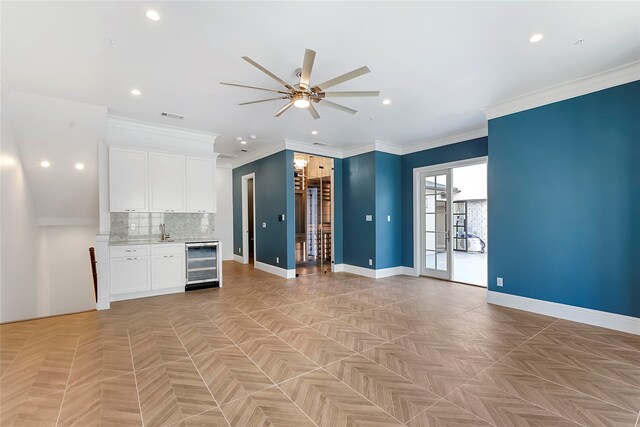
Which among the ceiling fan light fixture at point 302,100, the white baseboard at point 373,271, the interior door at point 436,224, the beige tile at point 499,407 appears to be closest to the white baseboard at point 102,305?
the ceiling fan light fixture at point 302,100

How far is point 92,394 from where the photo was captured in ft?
7.51

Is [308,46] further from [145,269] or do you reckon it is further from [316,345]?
[145,269]

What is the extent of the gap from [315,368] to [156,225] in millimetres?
4577

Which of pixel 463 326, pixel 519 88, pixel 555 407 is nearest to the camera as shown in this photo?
pixel 555 407

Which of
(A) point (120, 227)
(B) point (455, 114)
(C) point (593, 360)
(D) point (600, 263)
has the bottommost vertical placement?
(C) point (593, 360)

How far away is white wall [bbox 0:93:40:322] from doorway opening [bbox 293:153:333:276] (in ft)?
17.0

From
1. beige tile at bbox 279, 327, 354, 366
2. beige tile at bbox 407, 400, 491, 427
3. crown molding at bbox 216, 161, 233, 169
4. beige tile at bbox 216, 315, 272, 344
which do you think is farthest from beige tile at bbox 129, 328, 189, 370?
crown molding at bbox 216, 161, 233, 169

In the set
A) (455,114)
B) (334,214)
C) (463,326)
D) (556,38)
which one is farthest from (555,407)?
(334,214)

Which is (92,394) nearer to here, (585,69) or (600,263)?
(600,263)

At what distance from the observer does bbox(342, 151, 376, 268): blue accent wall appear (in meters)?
6.75

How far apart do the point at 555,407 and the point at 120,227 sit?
255 inches

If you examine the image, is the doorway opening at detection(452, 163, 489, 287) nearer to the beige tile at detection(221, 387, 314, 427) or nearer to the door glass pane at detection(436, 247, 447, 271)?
the door glass pane at detection(436, 247, 447, 271)

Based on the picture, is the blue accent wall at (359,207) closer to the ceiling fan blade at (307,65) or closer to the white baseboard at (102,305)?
the ceiling fan blade at (307,65)

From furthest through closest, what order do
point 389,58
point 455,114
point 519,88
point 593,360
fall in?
point 455,114
point 519,88
point 389,58
point 593,360
